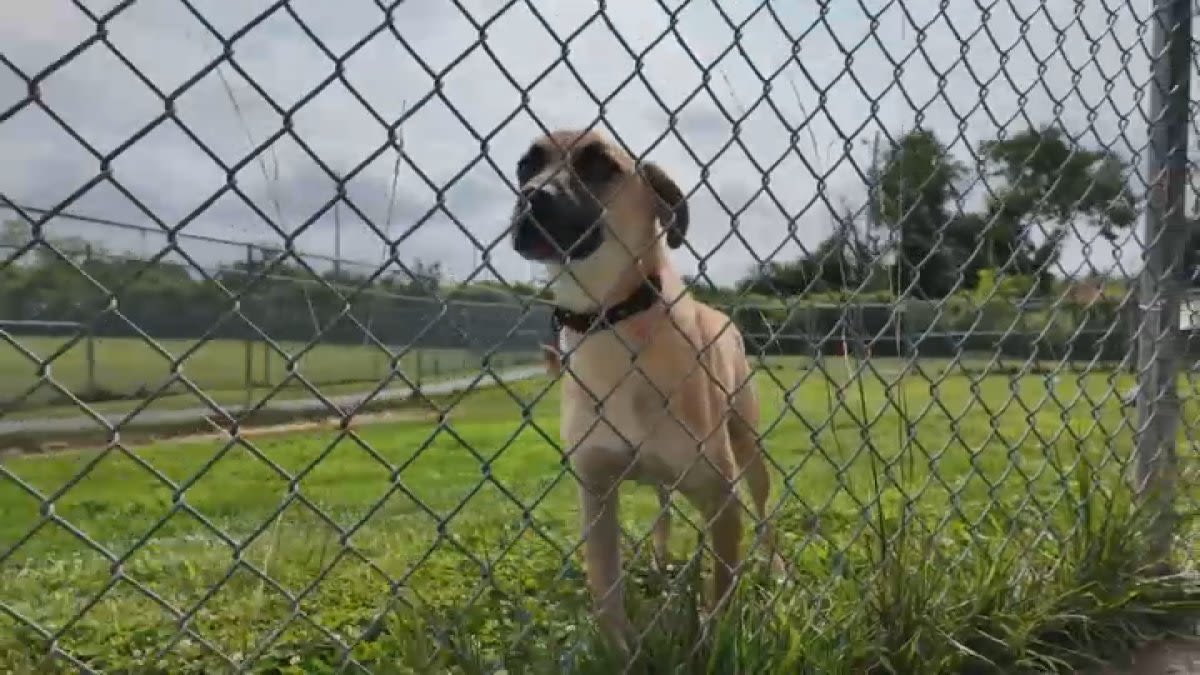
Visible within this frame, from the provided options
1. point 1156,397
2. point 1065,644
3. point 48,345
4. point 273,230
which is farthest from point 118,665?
point 1156,397

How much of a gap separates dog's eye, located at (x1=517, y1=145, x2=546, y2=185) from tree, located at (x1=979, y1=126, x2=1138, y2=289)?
1.25 m

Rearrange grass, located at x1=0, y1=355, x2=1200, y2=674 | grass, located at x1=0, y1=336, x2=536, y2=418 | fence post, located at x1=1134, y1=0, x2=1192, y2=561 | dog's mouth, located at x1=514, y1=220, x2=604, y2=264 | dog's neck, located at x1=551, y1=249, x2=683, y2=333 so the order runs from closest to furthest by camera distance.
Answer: grass, located at x1=0, y1=355, x2=1200, y2=674 < dog's mouth, located at x1=514, y1=220, x2=604, y2=264 < dog's neck, located at x1=551, y1=249, x2=683, y2=333 < fence post, located at x1=1134, y1=0, x2=1192, y2=561 < grass, located at x1=0, y1=336, x2=536, y2=418

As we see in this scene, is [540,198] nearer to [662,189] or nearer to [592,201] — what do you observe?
[592,201]

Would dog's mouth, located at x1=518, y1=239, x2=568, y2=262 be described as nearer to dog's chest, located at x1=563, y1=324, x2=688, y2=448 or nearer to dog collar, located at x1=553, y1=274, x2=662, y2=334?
dog collar, located at x1=553, y1=274, x2=662, y2=334

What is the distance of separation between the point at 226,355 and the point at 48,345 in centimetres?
119

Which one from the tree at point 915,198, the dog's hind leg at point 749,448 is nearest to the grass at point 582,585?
the dog's hind leg at point 749,448

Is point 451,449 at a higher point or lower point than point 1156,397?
lower

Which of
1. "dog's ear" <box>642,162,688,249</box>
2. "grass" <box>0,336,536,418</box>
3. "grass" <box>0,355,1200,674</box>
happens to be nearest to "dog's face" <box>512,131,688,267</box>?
"dog's ear" <box>642,162,688,249</box>

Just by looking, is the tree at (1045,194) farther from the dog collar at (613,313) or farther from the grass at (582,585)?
the dog collar at (613,313)

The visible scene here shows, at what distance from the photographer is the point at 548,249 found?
9.03 ft

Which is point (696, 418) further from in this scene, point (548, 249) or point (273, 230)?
point (273, 230)

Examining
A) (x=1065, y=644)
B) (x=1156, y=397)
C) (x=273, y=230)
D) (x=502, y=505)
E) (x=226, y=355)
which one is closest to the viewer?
(x=273, y=230)

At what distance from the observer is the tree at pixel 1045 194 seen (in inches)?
116

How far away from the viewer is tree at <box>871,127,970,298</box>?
8.56 ft
